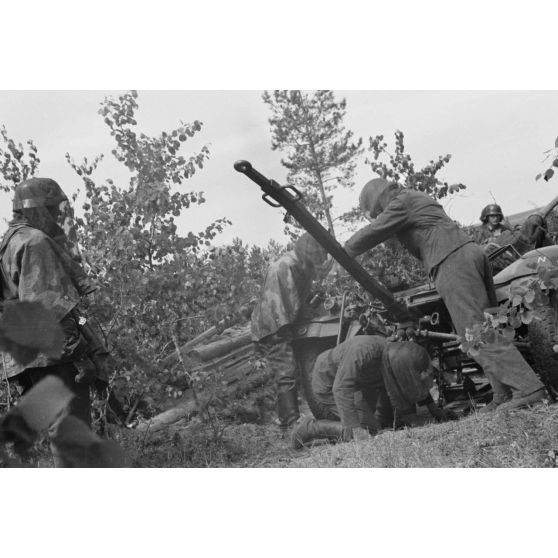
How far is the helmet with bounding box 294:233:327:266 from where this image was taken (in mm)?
4922

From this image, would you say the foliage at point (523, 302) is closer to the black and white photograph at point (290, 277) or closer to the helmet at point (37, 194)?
the black and white photograph at point (290, 277)

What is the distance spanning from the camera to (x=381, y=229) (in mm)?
4930

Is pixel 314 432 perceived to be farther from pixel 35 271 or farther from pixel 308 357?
pixel 35 271

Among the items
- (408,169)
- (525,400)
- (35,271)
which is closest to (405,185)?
(408,169)

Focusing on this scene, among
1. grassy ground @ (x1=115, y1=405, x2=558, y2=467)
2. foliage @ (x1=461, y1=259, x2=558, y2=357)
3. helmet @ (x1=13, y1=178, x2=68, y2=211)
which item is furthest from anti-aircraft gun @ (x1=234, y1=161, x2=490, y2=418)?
helmet @ (x1=13, y1=178, x2=68, y2=211)

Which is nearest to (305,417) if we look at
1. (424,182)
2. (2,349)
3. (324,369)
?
(324,369)

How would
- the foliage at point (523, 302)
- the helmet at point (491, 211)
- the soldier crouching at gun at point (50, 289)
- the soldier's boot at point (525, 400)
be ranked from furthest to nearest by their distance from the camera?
the helmet at point (491, 211) → the soldier's boot at point (525, 400) → the soldier crouching at gun at point (50, 289) → the foliage at point (523, 302)

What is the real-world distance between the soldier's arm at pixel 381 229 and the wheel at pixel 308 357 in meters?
0.57

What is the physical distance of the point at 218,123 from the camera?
509 cm

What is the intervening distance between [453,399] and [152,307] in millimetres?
1926

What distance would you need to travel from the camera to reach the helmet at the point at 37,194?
4664 millimetres

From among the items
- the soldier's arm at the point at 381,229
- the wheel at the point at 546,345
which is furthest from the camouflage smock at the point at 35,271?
the wheel at the point at 546,345

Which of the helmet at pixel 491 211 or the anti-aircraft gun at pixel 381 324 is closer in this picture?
the anti-aircraft gun at pixel 381 324

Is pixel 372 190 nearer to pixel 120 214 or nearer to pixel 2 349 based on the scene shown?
pixel 120 214
